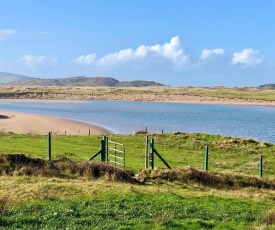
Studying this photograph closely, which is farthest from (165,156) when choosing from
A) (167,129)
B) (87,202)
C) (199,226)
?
(167,129)

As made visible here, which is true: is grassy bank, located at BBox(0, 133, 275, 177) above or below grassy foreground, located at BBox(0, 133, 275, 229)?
below

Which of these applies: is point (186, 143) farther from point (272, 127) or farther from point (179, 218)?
point (272, 127)

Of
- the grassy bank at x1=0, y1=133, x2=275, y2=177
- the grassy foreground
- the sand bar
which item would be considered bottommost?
the sand bar

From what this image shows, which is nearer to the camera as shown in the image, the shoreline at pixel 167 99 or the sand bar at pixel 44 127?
the sand bar at pixel 44 127

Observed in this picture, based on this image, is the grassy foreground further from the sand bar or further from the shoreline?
the shoreline

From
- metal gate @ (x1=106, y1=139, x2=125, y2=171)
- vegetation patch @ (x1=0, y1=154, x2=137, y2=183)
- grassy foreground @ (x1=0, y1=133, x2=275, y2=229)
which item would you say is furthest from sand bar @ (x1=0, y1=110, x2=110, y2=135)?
vegetation patch @ (x1=0, y1=154, x2=137, y2=183)

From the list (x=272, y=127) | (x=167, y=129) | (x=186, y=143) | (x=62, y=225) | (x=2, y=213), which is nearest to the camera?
(x=62, y=225)

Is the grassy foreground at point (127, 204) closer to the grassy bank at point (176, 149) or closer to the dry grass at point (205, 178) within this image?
the dry grass at point (205, 178)

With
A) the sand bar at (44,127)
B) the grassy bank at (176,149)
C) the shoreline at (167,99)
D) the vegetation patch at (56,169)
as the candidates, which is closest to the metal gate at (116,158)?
the grassy bank at (176,149)

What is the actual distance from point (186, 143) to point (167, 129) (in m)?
26.6

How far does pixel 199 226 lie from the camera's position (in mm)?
13531

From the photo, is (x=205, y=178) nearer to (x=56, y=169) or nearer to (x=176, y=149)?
(x=56, y=169)

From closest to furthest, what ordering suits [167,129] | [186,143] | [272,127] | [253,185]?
[253,185]
[186,143]
[167,129]
[272,127]

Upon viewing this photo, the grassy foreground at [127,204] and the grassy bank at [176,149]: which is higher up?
the grassy foreground at [127,204]
